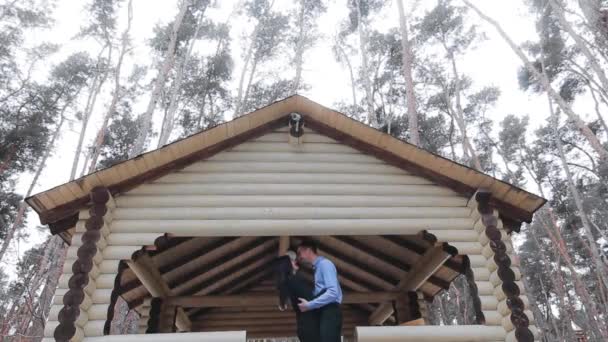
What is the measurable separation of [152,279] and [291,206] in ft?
8.79

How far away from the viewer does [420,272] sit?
6426mm

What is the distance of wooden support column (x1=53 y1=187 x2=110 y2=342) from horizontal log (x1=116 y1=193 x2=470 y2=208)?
24cm

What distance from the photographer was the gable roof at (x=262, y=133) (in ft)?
14.6

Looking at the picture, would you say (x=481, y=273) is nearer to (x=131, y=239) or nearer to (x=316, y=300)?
(x=316, y=300)

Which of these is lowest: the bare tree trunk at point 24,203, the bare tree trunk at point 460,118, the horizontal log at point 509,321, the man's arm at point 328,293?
the horizontal log at point 509,321

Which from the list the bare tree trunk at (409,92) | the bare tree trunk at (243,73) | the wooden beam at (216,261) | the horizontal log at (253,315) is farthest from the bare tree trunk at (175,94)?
the wooden beam at (216,261)

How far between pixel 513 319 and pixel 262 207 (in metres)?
2.75

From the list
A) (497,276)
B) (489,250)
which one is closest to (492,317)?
(497,276)

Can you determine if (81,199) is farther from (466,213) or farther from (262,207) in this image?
(466,213)

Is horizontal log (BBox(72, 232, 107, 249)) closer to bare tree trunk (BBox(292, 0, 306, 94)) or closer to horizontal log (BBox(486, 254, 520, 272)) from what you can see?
horizontal log (BBox(486, 254, 520, 272))

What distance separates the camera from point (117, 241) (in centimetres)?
443

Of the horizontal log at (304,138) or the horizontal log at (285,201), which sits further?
the horizontal log at (304,138)

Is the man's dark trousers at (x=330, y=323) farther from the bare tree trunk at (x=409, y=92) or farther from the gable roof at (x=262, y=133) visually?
the bare tree trunk at (x=409, y=92)

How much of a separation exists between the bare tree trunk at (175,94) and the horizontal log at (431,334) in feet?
53.4
